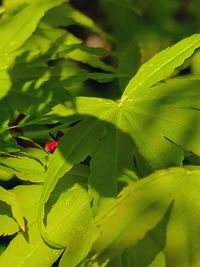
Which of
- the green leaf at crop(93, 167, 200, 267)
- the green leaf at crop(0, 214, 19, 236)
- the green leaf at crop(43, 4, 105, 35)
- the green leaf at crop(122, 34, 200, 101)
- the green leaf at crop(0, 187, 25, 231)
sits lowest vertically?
the green leaf at crop(93, 167, 200, 267)

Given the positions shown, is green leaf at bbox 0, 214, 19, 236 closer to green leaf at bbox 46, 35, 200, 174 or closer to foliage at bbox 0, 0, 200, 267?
foliage at bbox 0, 0, 200, 267

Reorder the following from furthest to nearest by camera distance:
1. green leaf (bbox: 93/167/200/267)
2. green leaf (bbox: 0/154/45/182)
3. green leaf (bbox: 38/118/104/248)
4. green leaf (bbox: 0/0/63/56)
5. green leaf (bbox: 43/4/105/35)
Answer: green leaf (bbox: 43/4/105/35) → green leaf (bbox: 0/0/63/56) → green leaf (bbox: 0/154/45/182) → green leaf (bbox: 38/118/104/248) → green leaf (bbox: 93/167/200/267)

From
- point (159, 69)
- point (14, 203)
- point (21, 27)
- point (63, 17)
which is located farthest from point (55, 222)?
point (63, 17)

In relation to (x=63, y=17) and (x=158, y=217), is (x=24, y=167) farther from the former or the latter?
(x=63, y=17)

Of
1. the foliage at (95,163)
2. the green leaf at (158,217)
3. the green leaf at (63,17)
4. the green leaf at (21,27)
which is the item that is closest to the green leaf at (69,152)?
the foliage at (95,163)

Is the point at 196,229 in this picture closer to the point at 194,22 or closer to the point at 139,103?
Answer: the point at 139,103

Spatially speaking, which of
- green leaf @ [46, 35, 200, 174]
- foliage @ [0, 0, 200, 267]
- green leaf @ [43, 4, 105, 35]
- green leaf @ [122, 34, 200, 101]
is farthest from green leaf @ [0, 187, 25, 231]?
green leaf @ [43, 4, 105, 35]

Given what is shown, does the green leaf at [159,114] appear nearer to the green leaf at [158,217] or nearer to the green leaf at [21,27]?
the green leaf at [158,217]

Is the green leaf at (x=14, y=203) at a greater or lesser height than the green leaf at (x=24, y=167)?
lesser
